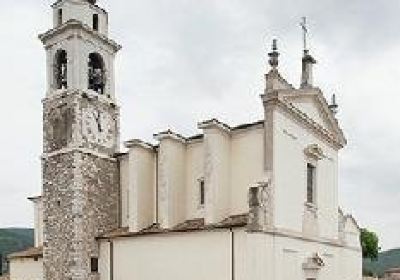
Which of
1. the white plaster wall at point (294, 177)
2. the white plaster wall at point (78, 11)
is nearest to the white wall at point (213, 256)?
the white plaster wall at point (294, 177)

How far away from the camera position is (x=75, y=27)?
Answer: 950 inches

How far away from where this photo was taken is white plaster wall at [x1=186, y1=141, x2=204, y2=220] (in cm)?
2237

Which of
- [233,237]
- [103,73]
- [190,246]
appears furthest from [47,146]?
[233,237]

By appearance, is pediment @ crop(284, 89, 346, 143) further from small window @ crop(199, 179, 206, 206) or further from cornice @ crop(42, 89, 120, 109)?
cornice @ crop(42, 89, 120, 109)

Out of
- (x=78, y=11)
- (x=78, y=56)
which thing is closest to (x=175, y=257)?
(x=78, y=56)

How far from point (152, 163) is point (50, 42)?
673cm

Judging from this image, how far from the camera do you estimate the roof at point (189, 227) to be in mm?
19141

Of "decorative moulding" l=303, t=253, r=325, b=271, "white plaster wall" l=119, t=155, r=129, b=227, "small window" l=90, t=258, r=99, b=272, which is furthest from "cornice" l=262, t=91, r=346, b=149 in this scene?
"small window" l=90, t=258, r=99, b=272

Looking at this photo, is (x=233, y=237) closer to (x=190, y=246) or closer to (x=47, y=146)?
(x=190, y=246)

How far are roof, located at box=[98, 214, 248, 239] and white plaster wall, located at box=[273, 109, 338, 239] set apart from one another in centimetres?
155

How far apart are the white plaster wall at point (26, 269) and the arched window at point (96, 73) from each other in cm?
755

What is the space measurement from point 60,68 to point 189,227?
30.4 ft

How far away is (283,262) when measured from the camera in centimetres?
2033

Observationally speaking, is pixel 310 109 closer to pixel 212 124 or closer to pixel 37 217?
pixel 212 124
